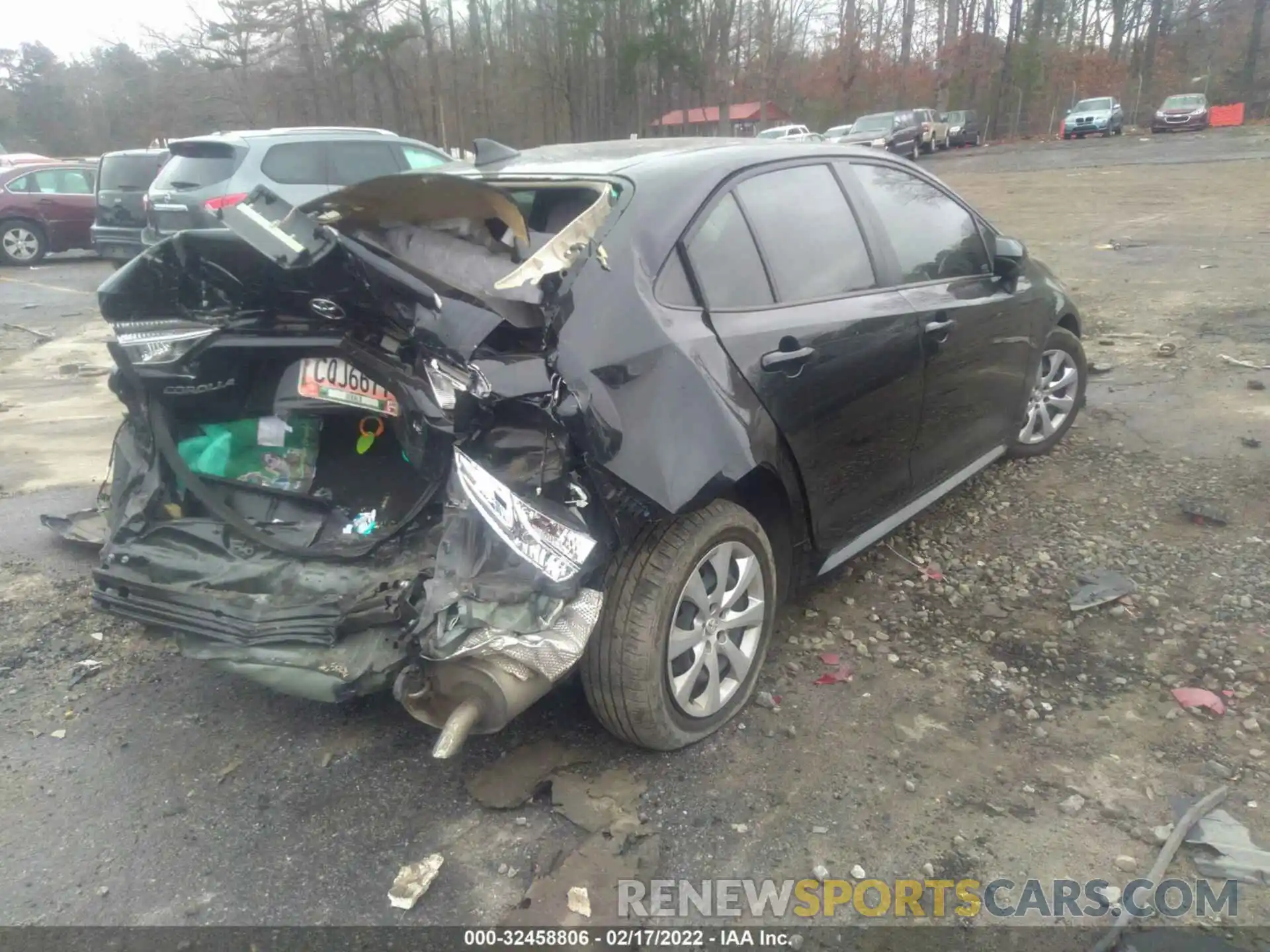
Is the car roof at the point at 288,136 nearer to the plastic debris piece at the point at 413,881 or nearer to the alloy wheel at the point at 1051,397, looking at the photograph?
the alloy wheel at the point at 1051,397

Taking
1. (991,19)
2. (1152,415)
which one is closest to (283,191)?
(1152,415)

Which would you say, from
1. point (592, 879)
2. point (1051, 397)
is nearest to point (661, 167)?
point (592, 879)

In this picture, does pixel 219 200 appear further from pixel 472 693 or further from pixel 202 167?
pixel 472 693

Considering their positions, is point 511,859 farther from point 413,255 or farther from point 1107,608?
point 1107,608

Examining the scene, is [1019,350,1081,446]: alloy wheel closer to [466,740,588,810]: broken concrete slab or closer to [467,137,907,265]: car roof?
[467,137,907,265]: car roof

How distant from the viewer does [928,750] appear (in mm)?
2910

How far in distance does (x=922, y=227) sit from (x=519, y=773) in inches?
105

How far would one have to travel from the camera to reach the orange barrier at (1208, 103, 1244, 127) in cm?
3956

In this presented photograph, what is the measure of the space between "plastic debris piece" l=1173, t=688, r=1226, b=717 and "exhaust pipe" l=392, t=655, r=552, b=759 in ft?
7.03

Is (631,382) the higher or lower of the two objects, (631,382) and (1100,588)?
the higher

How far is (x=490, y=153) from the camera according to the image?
12.5 ft

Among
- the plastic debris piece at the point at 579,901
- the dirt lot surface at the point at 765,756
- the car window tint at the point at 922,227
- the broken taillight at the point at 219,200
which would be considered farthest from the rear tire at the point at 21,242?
the plastic debris piece at the point at 579,901

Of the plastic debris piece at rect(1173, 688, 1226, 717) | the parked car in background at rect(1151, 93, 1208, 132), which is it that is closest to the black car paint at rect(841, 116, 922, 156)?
the parked car in background at rect(1151, 93, 1208, 132)

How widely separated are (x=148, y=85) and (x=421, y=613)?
49534 mm
